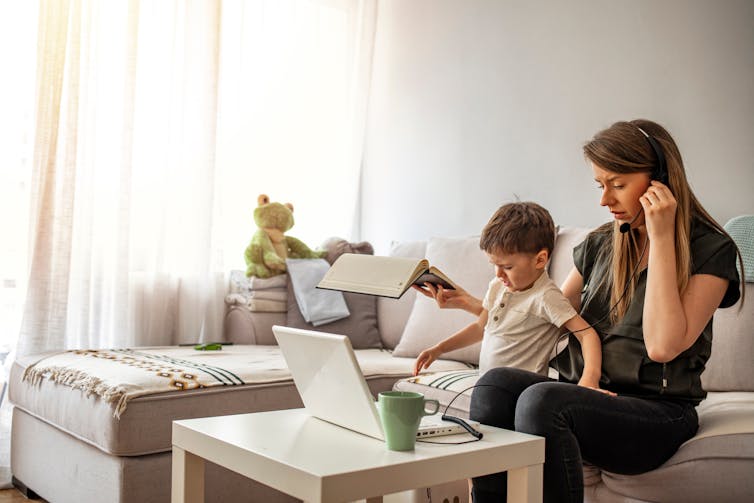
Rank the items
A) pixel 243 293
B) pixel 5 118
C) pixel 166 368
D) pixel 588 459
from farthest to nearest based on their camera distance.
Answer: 1. pixel 243 293
2. pixel 5 118
3. pixel 166 368
4. pixel 588 459

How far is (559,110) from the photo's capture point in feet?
9.33

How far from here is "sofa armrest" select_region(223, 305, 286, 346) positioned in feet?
9.62

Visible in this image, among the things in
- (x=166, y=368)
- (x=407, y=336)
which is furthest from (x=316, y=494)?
(x=407, y=336)

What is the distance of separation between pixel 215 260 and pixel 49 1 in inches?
44.5

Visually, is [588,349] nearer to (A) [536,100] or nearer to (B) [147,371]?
(B) [147,371]

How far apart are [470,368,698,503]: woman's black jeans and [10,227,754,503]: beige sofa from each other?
6 centimetres

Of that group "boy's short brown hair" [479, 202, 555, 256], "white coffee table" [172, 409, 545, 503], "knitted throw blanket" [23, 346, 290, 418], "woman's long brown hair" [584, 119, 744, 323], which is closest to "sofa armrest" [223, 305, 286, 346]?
"knitted throw blanket" [23, 346, 290, 418]

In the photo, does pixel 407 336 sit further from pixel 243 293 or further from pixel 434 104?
pixel 434 104

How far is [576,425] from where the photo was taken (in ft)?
4.33

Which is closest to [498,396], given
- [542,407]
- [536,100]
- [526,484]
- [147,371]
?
[542,407]

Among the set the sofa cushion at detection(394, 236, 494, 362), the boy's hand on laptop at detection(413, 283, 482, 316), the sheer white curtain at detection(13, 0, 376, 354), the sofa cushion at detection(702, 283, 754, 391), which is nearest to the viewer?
the boy's hand on laptop at detection(413, 283, 482, 316)

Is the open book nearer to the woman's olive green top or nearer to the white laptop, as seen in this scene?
the white laptop

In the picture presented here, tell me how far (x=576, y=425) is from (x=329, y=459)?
49cm

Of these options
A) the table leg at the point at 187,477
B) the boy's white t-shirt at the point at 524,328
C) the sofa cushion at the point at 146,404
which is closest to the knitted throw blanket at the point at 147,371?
the sofa cushion at the point at 146,404
